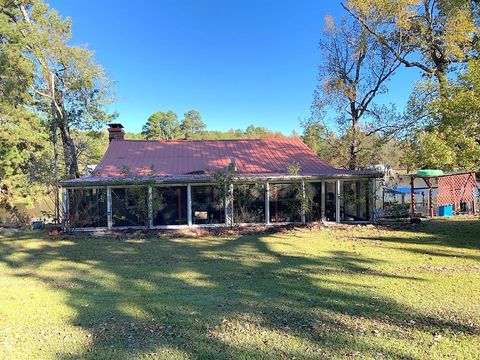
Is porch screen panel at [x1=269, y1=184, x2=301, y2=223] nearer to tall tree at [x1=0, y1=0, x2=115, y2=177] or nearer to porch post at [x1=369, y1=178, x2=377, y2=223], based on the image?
porch post at [x1=369, y1=178, x2=377, y2=223]

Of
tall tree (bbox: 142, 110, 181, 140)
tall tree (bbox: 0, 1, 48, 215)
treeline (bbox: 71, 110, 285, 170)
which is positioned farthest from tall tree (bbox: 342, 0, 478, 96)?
tall tree (bbox: 142, 110, 181, 140)

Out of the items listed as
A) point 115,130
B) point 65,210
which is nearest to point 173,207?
point 65,210

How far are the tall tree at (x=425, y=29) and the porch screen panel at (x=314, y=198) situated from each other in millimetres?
6261

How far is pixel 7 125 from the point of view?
19078mm

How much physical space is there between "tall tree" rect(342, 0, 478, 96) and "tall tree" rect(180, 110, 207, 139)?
5206 centimetres

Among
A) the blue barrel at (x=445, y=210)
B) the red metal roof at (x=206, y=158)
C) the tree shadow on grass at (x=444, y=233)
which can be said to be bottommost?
the tree shadow on grass at (x=444, y=233)

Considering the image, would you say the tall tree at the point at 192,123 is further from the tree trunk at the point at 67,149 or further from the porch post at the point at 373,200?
the porch post at the point at 373,200

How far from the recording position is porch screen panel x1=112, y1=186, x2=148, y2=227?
1467 cm

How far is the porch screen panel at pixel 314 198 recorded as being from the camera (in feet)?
51.1

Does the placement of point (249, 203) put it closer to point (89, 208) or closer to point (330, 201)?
point (330, 201)

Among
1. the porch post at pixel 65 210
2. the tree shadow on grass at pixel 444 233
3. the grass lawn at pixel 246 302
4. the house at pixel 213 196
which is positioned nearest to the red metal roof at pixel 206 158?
the house at pixel 213 196

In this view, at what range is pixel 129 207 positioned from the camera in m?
14.8

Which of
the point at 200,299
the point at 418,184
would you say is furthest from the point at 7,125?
the point at 418,184

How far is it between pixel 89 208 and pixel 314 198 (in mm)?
9218
